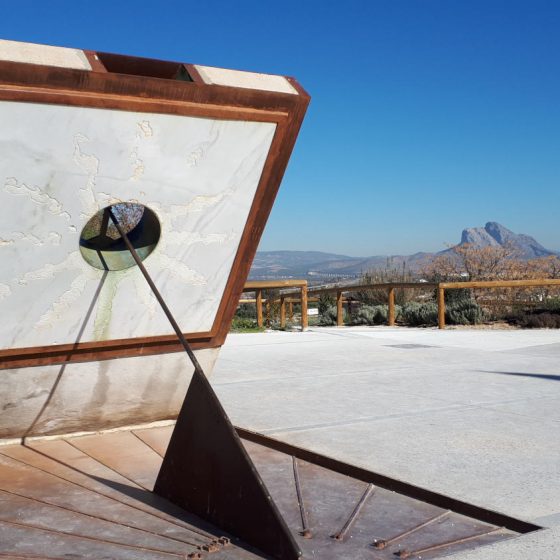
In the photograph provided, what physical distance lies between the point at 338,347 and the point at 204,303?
5797 mm

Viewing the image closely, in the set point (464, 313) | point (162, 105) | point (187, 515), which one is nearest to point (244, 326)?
point (464, 313)

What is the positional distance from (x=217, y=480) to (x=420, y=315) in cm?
1168

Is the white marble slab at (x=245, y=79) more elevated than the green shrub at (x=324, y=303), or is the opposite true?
the white marble slab at (x=245, y=79)

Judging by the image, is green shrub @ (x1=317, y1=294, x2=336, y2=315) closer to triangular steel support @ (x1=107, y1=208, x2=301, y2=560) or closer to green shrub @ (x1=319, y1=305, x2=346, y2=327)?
green shrub @ (x1=319, y1=305, x2=346, y2=327)

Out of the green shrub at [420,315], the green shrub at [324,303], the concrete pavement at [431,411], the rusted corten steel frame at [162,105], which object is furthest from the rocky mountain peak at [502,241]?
the rusted corten steel frame at [162,105]

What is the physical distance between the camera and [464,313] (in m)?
14.2

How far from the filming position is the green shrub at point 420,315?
1459cm

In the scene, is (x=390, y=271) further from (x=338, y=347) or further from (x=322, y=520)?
(x=322, y=520)

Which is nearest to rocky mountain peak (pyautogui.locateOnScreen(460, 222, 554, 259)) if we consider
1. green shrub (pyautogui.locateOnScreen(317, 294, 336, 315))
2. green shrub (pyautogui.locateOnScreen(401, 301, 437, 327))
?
green shrub (pyautogui.locateOnScreen(317, 294, 336, 315))

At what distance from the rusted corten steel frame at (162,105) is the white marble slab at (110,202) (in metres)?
0.05

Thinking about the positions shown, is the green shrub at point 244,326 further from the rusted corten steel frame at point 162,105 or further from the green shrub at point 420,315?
the rusted corten steel frame at point 162,105

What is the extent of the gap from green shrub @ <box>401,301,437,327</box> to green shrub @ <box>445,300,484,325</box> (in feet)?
0.91

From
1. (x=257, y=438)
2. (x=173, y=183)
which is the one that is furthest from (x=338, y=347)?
(x=173, y=183)

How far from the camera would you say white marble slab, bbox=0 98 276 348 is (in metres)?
3.85
